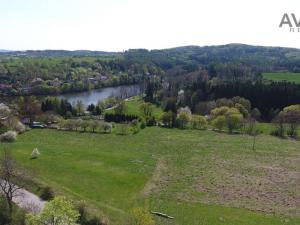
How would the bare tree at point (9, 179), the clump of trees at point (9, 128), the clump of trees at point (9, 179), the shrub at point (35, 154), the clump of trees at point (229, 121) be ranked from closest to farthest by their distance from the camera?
the clump of trees at point (9, 179)
the bare tree at point (9, 179)
the shrub at point (35, 154)
the clump of trees at point (9, 128)
the clump of trees at point (229, 121)

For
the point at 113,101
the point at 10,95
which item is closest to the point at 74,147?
the point at 113,101

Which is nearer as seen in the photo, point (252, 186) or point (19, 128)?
point (252, 186)

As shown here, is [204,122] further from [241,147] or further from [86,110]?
[86,110]

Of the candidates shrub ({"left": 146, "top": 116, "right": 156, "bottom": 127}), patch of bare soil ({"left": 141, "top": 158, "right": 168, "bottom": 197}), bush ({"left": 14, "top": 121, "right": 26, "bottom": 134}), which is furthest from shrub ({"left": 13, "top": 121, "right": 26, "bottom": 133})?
patch of bare soil ({"left": 141, "top": 158, "right": 168, "bottom": 197})

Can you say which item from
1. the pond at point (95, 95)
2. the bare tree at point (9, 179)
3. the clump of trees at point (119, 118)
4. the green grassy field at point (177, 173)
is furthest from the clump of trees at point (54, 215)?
the pond at point (95, 95)

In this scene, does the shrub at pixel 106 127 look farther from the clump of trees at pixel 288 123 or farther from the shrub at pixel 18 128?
the clump of trees at pixel 288 123

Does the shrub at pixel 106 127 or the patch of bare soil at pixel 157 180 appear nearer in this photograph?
the patch of bare soil at pixel 157 180

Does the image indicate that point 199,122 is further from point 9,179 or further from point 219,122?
point 9,179

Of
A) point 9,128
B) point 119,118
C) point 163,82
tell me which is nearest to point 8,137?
point 9,128

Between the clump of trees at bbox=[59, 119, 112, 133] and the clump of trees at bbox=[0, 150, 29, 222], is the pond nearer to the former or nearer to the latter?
the clump of trees at bbox=[59, 119, 112, 133]
